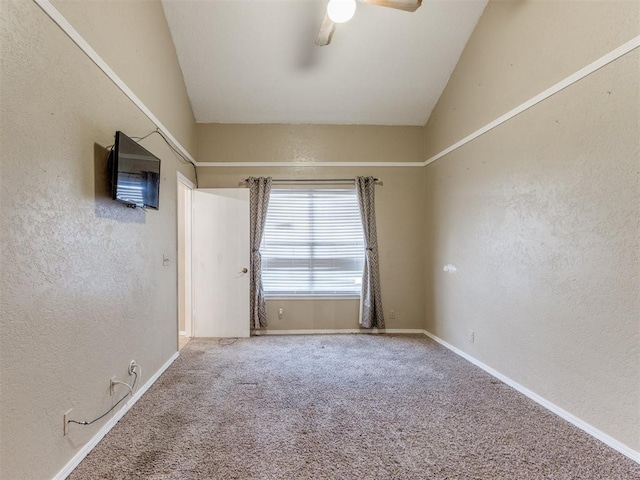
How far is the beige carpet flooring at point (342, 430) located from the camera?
5.60ft

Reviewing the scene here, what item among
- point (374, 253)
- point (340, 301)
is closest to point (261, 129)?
point (374, 253)

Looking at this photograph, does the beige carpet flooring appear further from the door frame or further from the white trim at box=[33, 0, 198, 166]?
the white trim at box=[33, 0, 198, 166]

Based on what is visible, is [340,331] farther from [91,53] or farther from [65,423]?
[91,53]

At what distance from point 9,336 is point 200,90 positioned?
133 inches

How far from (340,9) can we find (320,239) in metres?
2.87

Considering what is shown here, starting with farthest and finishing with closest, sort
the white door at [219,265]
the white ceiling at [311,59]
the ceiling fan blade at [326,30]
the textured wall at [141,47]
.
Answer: the white door at [219,265], the white ceiling at [311,59], the ceiling fan blade at [326,30], the textured wall at [141,47]

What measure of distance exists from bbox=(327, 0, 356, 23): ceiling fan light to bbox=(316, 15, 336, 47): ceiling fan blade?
15cm

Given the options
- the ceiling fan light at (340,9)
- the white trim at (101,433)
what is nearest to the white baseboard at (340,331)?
the white trim at (101,433)

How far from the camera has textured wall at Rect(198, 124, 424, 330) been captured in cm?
435

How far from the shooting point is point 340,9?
198 cm

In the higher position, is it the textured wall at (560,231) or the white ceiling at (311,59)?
the white ceiling at (311,59)

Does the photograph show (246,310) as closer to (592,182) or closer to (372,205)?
(372,205)

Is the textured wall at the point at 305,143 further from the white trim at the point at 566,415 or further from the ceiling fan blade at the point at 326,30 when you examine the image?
the white trim at the point at 566,415

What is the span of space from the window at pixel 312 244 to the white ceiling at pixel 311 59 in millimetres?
1111
